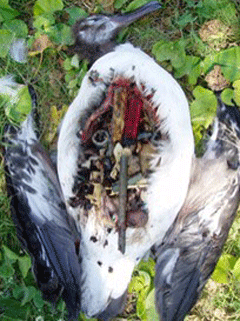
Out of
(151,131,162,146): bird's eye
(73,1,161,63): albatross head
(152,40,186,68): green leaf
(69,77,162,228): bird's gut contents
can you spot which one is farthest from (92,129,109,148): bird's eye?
(152,40,186,68): green leaf

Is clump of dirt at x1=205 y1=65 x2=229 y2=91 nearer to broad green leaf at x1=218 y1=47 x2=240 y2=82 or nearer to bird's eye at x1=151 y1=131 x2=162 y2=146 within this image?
broad green leaf at x1=218 y1=47 x2=240 y2=82

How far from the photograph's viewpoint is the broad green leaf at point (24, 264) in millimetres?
2971

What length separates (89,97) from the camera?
8.73ft

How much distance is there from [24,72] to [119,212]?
0.93 meters

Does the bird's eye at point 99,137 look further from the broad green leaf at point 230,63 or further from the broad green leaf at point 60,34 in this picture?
the broad green leaf at point 230,63

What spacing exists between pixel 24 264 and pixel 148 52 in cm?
122

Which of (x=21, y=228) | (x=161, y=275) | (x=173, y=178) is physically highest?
(x=173, y=178)

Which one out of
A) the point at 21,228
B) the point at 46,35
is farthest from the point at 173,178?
the point at 46,35

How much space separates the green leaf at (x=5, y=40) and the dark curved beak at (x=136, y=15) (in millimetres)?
537

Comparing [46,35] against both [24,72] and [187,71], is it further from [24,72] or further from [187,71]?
[187,71]

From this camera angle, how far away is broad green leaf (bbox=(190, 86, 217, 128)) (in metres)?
2.81

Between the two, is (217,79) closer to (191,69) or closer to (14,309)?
(191,69)

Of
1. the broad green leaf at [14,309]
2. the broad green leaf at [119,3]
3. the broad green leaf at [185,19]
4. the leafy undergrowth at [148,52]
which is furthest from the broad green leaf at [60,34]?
the broad green leaf at [14,309]

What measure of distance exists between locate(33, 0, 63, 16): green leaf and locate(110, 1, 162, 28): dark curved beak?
327 millimetres
